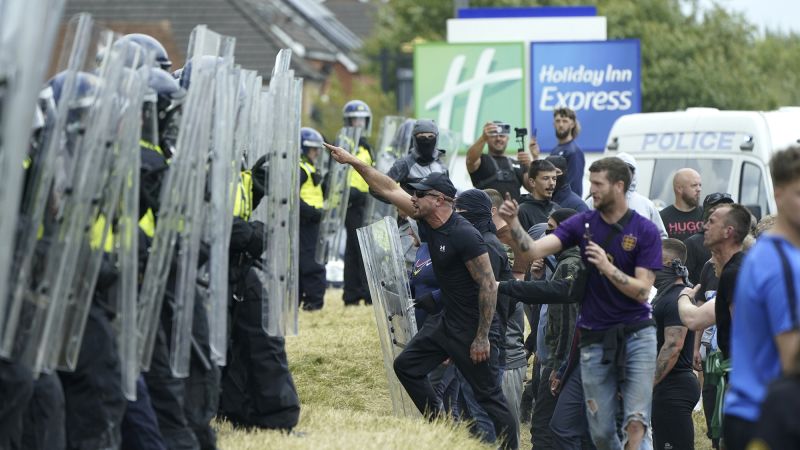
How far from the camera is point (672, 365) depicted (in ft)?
33.9

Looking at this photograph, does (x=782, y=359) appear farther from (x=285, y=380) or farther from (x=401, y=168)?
(x=401, y=168)

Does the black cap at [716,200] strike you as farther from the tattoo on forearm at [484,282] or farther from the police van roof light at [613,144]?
the police van roof light at [613,144]

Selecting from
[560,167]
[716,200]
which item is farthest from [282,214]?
[716,200]

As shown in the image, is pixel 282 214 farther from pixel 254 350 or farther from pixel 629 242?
pixel 629 242

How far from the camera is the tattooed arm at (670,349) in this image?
402 inches

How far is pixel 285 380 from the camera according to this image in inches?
366

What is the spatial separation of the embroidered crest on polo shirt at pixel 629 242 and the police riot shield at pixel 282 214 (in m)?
1.82

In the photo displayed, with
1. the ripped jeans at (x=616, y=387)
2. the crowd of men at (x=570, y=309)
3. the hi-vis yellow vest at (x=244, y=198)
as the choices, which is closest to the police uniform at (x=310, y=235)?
the crowd of men at (x=570, y=309)

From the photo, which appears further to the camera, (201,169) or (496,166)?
(496,166)

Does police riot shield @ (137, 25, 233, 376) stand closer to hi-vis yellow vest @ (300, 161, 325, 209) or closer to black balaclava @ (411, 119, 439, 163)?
black balaclava @ (411, 119, 439, 163)

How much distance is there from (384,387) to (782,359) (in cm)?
703

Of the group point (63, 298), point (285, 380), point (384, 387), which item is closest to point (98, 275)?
point (63, 298)

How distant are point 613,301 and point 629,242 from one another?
13.8 inches

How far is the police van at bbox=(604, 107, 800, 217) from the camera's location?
51.1ft
